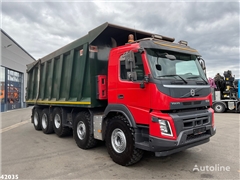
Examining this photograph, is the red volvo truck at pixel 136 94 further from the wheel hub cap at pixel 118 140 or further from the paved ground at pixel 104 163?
the paved ground at pixel 104 163

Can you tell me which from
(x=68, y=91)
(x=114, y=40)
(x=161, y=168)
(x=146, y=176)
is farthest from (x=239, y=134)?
(x=68, y=91)

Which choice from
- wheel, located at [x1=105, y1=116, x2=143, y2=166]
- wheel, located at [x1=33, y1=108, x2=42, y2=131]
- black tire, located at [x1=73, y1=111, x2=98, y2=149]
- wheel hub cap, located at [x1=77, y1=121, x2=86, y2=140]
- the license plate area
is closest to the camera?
the license plate area

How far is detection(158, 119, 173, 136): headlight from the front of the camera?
3.79 metres

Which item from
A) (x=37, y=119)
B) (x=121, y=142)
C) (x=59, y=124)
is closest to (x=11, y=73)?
(x=37, y=119)

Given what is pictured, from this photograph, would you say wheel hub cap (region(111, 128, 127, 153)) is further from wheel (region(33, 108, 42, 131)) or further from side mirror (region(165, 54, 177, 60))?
wheel (region(33, 108, 42, 131))

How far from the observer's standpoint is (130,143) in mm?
4324

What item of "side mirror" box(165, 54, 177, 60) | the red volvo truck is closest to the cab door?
the red volvo truck

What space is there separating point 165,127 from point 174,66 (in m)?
1.50

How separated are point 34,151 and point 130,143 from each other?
11.1ft

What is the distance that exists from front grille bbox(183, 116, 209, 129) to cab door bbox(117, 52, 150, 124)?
0.81 m

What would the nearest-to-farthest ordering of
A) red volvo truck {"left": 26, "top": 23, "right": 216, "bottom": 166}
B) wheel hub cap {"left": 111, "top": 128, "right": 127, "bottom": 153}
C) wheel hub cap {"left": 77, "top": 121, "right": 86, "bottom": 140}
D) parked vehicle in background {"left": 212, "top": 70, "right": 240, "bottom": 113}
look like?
red volvo truck {"left": 26, "top": 23, "right": 216, "bottom": 166}, wheel hub cap {"left": 111, "top": 128, "right": 127, "bottom": 153}, wheel hub cap {"left": 77, "top": 121, "right": 86, "bottom": 140}, parked vehicle in background {"left": 212, "top": 70, "right": 240, "bottom": 113}

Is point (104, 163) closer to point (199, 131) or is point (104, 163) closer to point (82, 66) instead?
point (199, 131)

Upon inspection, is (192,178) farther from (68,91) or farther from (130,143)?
(68,91)

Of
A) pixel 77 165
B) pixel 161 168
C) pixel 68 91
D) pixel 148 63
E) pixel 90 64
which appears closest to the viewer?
pixel 148 63
